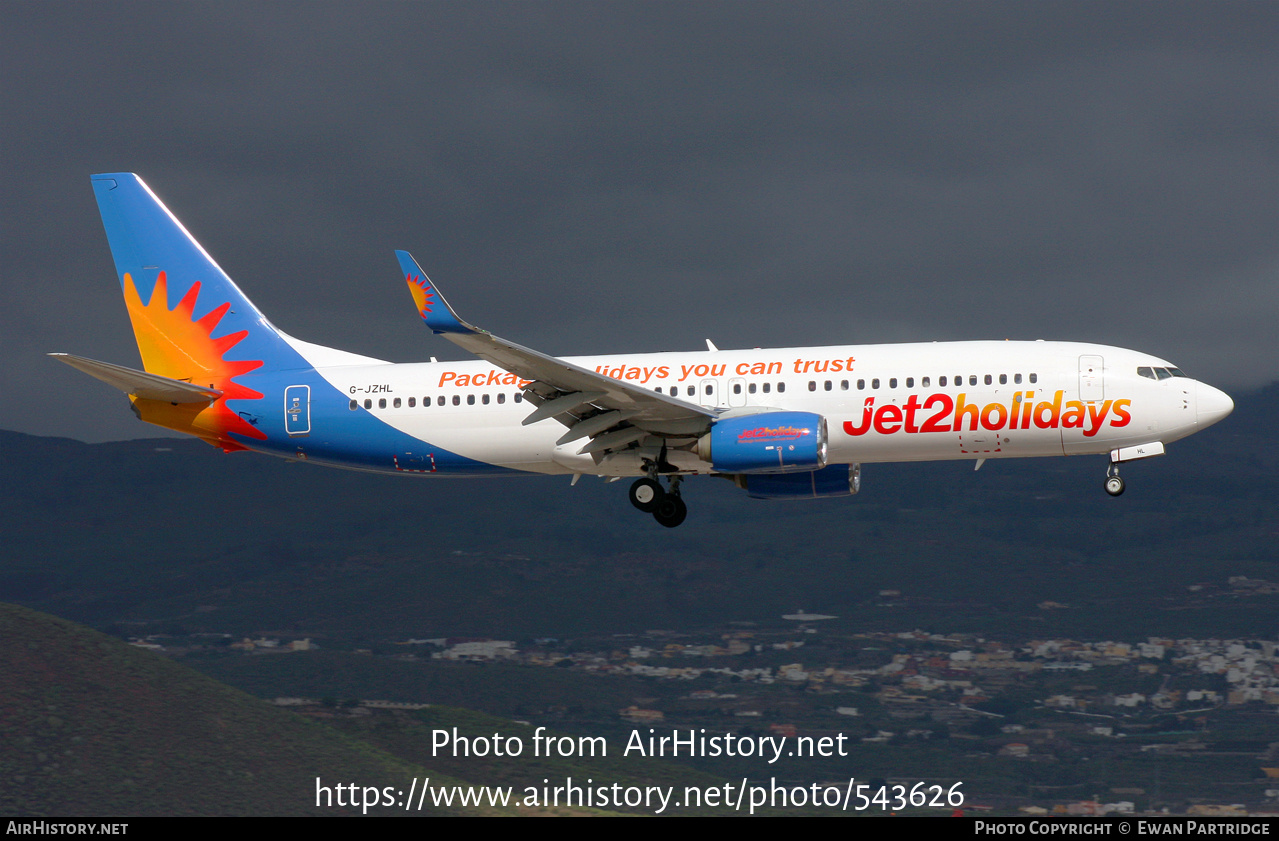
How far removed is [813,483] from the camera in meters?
44.8

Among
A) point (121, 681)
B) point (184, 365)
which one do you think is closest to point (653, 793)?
point (121, 681)

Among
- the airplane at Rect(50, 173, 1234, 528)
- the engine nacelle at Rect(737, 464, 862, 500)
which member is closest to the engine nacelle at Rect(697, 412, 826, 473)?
the airplane at Rect(50, 173, 1234, 528)

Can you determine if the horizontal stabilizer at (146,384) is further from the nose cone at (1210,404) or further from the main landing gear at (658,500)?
the nose cone at (1210,404)

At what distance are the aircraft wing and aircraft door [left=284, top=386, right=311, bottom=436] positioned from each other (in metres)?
9.11

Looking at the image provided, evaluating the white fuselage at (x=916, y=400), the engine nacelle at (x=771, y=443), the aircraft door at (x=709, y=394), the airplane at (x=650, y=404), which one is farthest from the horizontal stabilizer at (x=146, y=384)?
the engine nacelle at (x=771, y=443)

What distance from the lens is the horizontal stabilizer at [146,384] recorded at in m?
42.6

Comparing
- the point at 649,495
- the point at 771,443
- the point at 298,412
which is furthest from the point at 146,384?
the point at 771,443

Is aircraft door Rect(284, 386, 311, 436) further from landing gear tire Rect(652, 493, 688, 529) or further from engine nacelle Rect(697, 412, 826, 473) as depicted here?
engine nacelle Rect(697, 412, 826, 473)

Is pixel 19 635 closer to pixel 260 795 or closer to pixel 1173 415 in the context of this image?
pixel 260 795

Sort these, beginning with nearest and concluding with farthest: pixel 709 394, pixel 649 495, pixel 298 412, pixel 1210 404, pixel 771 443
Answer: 1. pixel 771 443
2. pixel 1210 404
3. pixel 709 394
4. pixel 649 495
5. pixel 298 412

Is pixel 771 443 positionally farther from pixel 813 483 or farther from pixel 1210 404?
pixel 1210 404

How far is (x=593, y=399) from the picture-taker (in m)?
40.8

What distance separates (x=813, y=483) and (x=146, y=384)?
22.7 meters
